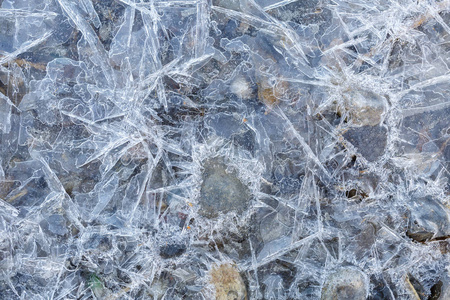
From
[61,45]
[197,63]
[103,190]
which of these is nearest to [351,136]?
[197,63]

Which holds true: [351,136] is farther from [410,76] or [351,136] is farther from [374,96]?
[410,76]

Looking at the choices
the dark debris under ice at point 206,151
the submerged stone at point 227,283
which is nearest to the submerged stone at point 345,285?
the dark debris under ice at point 206,151

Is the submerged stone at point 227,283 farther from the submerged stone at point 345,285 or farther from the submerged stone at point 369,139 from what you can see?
the submerged stone at point 369,139

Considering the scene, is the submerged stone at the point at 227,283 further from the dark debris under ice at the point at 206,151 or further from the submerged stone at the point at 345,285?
the submerged stone at the point at 345,285

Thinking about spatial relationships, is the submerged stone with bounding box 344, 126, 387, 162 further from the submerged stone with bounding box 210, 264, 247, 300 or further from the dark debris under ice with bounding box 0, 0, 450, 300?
the submerged stone with bounding box 210, 264, 247, 300

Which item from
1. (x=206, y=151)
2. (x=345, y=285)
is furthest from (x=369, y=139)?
(x=206, y=151)

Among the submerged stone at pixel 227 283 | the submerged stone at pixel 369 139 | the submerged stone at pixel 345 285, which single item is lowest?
the submerged stone at pixel 345 285

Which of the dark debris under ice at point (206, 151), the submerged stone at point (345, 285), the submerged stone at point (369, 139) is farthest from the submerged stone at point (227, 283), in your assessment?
the submerged stone at point (369, 139)

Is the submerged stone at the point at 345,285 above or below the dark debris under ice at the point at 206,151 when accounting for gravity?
below

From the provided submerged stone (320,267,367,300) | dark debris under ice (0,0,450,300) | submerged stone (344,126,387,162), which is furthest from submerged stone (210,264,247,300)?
submerged stone (344,126,387,162)
